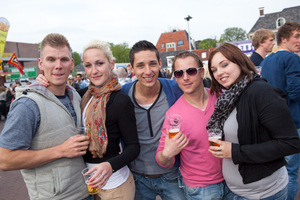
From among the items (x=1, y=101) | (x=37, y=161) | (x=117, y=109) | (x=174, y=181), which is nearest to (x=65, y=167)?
(x=37, y=161)

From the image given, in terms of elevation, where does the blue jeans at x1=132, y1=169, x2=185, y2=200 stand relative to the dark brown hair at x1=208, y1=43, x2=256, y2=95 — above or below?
below

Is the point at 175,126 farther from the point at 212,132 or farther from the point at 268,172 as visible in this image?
the point at 268,172

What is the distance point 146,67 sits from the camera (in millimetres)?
2309

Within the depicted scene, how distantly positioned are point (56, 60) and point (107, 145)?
0.97 meters

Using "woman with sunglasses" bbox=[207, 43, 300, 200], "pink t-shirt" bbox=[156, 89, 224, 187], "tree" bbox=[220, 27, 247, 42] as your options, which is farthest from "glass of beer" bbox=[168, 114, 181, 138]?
"tree" bbox=[220, 27, 247, 42]

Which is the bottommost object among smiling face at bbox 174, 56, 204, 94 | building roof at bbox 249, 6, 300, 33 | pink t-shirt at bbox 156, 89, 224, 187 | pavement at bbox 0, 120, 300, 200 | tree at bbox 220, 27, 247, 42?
pavement at bbox 0, 120, 300, 200

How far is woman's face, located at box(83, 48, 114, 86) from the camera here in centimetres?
209

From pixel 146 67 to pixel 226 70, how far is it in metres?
0.88

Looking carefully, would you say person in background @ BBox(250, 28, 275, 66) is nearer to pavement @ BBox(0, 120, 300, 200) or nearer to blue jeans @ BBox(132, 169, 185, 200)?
blue jeans @ BBox(132, 169, 185, 200)

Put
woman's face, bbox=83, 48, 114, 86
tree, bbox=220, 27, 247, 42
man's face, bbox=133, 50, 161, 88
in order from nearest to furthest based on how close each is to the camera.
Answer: woman's face, bbox=83, 48, 114, 86 < man's face, bbox=133, 50, 161, 88 < tree, bbox=220, 27, 247, 42

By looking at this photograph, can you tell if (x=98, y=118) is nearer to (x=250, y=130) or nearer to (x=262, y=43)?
(x=250, y=130)

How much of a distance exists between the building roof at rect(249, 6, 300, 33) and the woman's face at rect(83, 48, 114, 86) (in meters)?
46.1

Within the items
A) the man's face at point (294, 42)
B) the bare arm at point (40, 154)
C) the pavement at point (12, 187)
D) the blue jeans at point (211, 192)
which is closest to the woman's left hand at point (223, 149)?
the blue jeans at point (211, 192)

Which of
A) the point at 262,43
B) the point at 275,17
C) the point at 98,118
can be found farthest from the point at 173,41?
the point at 98,118
